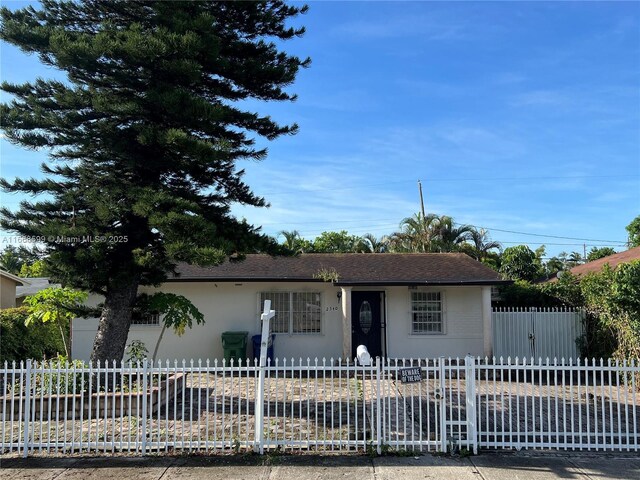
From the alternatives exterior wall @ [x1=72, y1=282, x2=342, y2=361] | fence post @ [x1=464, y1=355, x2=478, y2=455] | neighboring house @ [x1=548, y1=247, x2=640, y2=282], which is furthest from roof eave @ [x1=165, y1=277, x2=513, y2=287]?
fence post @ [x1=464, y1=355, x2=478, y2=455]

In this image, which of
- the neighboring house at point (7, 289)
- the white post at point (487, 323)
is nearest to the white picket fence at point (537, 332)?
the white post at point (487, 323)

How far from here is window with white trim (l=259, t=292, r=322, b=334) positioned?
47.3 feet

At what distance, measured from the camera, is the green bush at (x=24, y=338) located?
12.8 metres

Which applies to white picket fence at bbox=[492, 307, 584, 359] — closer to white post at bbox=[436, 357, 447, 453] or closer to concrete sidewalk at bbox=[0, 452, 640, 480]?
concrete sidewalk at bbox=[0, 452, 640, 480]

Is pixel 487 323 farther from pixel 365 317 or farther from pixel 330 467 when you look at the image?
pixel 330 467

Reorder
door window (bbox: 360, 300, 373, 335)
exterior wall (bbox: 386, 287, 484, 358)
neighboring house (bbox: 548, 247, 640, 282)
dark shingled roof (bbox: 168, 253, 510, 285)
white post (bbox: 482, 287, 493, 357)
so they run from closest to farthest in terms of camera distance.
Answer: white post (bbox: 482, 287, 493, 357), dark shingled roof (bbox: 168, 253, 510, 285), exterior wall (bbox: 386, 287, 484, 358), door window (bbox: 360, 300, 373, 335), neighboring house (bbox: 548, 247, 640, 282)

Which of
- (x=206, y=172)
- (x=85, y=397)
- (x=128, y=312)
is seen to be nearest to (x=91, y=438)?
(x=85, y=397)

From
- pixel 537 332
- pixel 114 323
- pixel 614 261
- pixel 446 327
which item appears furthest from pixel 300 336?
pixel 614 261

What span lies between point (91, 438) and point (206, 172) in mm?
4897

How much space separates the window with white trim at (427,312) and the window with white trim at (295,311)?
2.77 metres

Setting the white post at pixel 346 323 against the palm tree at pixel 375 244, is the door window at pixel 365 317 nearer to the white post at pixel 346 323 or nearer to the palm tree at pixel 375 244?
the white post at pixel 346 323

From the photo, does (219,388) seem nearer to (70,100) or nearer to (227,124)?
(227,124)

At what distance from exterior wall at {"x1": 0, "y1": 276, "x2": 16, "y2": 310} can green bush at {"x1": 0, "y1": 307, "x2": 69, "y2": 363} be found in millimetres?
9903

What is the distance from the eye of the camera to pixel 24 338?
13.4 m
